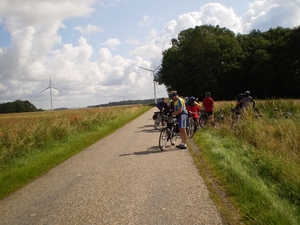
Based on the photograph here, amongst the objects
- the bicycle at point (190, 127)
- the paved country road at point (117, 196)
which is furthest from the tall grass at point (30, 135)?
the bicycle at point (190, 127)

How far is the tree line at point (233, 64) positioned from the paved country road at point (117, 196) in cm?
4908

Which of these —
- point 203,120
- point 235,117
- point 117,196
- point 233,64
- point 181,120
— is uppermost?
point 233,64

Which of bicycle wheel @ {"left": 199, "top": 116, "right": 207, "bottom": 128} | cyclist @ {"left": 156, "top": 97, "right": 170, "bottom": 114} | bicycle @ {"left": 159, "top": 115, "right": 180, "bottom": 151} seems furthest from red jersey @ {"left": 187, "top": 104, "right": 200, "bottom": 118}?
bicycle @ {"left": 159, "top": 115, "right": 180, "bottom": 151}

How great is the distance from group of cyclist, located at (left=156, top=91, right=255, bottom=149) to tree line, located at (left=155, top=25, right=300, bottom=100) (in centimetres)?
4016

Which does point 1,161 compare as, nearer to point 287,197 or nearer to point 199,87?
point 287,197

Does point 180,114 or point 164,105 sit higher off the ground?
point 164,105

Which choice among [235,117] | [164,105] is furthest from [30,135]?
[235,117]

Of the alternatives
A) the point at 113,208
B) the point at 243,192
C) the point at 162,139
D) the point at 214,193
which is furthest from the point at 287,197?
the point at 162,139

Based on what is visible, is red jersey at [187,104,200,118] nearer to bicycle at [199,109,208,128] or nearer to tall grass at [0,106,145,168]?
bicycle at [199,109,208,128]

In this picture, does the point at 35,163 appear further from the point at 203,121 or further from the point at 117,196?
the point at 203,121

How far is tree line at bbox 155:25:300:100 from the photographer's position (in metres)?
52.6

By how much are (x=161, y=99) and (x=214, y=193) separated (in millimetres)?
11940

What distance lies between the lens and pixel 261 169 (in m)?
6.80

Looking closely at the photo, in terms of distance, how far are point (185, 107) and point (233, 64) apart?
48.4m
